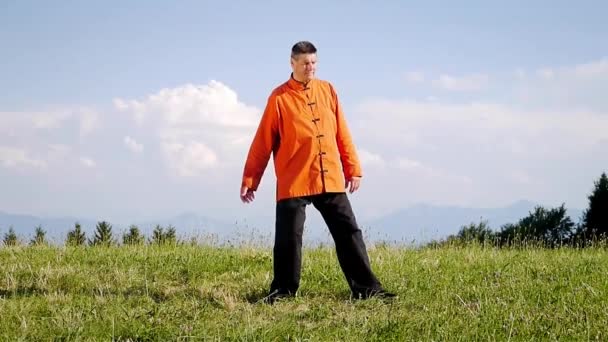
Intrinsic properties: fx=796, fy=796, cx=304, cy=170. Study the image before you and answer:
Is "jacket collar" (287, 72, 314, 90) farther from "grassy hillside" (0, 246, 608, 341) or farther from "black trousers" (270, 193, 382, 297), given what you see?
"grassy hillside" (0, 246, 608, 341)

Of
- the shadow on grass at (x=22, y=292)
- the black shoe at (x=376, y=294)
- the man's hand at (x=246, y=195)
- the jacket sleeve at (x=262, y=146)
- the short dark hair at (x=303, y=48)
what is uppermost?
the short dark hair at (x=303, y=48)

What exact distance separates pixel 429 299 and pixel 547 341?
6.35ft

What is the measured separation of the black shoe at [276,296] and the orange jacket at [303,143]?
38.1 inches

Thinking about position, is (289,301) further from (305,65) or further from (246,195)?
(305,65)

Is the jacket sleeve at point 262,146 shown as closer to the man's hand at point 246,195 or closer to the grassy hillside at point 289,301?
the man's hand at point 246,195

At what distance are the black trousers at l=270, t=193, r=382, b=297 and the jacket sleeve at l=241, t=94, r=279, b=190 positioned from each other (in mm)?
432

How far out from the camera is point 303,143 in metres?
8.08

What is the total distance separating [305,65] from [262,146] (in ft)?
3.14

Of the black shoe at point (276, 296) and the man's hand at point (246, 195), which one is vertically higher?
the man's hand at point (246, 195)

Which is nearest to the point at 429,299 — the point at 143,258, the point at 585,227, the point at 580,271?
the point at 580,271

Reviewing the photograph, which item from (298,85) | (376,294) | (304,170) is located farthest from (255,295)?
(298,85)

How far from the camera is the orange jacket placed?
805 cm

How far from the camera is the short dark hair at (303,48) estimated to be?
8070mm

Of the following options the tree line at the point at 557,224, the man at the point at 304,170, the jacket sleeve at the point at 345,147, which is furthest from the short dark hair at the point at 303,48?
the tree line at the point at 557,224
